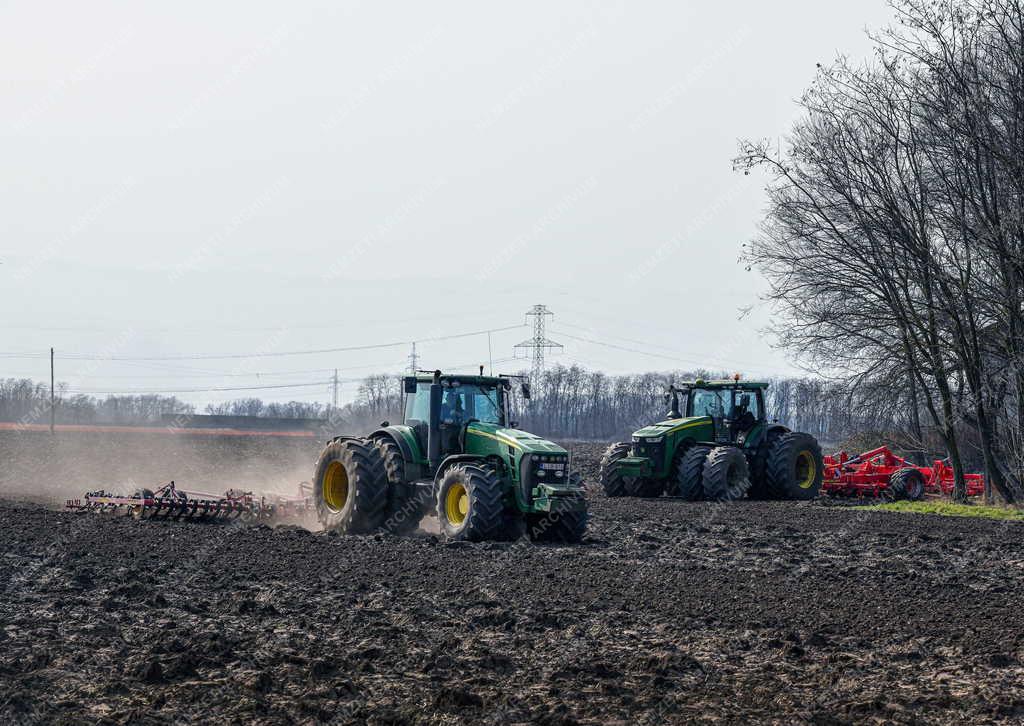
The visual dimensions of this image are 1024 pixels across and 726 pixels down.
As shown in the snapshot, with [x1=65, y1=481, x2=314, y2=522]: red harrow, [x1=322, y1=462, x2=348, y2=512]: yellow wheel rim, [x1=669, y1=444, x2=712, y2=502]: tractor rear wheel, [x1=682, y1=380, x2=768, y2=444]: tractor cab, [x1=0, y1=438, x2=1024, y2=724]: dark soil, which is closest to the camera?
[x1=0, y1=438, x2=1024, y2=724]: dark soil

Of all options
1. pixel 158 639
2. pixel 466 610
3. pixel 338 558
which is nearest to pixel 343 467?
pixel 338 558

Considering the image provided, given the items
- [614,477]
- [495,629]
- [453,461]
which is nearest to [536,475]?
[453,461]

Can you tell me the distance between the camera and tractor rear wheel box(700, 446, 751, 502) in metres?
22.4

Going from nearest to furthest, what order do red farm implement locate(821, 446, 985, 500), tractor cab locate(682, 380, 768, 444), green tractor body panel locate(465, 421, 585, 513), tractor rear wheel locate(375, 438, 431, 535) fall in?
green tractor body panel locate(465, 421, 585, 513) < tractor rear wheel locate(375, 438, 431, 535) < tractor cab locate(682, 380, 768, 444) < red farm implement locate(821, 446, 985, 500)

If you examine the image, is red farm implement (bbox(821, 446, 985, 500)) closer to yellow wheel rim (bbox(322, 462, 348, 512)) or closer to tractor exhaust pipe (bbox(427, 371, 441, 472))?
yellow wheel rim (bbox(322, 462, 348, 512))

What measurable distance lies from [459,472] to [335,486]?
3.19 m

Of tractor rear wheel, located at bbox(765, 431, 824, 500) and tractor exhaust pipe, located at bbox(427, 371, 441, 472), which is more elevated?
tractor exhaust pipe, located at bbox(427, 371, 441, 472)

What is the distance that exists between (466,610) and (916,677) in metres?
3.90

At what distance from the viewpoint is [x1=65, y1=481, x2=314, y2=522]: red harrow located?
674 inches

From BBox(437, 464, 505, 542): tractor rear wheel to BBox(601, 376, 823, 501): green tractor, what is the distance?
30.3ft

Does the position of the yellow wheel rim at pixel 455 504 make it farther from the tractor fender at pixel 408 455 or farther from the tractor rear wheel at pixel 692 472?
the tractor rear wheel at pixel 692 472

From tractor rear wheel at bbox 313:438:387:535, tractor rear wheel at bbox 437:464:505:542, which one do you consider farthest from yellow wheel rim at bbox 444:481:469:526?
tractor rear wheel at bbox 313:438:387:535

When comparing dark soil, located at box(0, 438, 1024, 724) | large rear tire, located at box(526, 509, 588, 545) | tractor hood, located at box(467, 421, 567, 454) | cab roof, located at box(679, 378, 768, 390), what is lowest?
dark soil, located at box(0, 438, 1024, 724)

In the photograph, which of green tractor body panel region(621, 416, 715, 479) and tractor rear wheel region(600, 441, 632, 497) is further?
tractor rear wheel region(600, 441, 632, 497)
